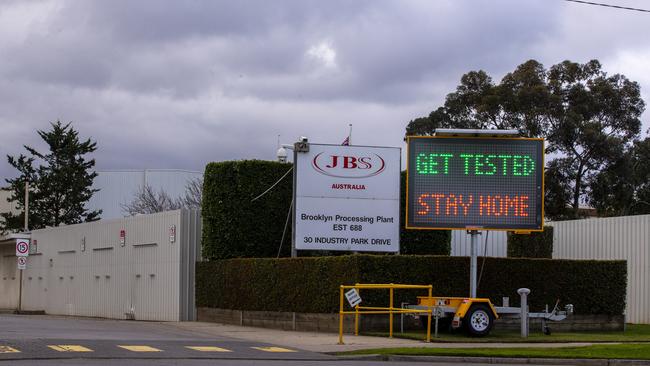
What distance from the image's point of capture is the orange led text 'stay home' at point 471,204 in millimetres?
24359

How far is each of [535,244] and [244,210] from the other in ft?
41.5

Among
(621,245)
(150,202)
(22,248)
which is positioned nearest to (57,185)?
(150,202)

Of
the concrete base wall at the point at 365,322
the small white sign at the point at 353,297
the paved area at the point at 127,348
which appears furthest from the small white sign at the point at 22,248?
the small white sign at the point at 353,297

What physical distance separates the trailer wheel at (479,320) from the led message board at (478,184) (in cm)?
199

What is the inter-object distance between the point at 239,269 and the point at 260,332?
3993mm

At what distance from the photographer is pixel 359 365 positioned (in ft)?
57.6

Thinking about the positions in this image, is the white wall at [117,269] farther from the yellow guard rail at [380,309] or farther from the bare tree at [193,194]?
the bare tree at [193,194]

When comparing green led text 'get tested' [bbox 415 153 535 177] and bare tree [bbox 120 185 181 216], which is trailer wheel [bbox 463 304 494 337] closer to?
green led text 'get tested' [bbox 415 153 535 177]

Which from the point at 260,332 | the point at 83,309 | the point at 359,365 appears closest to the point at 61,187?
the point at 83,309

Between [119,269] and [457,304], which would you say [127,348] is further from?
[119,269]

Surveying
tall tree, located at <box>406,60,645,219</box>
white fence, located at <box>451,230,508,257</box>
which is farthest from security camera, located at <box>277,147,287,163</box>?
tall tree, located at <box>406,60,645,219</box>

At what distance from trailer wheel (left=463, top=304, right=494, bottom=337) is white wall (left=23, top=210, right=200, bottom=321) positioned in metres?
13.1

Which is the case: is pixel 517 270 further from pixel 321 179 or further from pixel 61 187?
pixel 61 187

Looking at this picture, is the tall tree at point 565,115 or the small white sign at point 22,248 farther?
the tall tree at point 565,115
